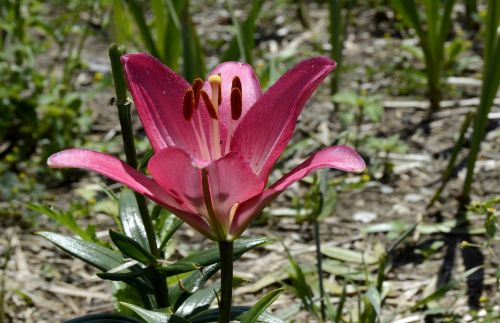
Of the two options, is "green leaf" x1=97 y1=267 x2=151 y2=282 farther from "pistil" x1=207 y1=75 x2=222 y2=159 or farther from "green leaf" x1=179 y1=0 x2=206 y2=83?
"green leaf" x1=179 y1=0 x2=206 y2=83

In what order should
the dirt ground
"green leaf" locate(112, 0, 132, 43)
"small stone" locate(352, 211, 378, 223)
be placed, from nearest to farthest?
the dirt ground
"small stone" locate(352, 211, 378, 223)
"green leaf" locate(112, 0, 132, 43)

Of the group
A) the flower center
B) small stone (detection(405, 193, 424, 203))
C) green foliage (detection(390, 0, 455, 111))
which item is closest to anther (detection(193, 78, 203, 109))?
the flower center

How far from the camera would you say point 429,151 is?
2746 mm

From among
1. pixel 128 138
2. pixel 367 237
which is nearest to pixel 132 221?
pixel 128 138

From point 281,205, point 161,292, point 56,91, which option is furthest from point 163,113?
point 56,91

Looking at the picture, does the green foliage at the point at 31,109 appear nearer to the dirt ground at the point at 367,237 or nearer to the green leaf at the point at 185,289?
the dirt ground at the point at 367,237

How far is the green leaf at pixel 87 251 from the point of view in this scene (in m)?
1.33

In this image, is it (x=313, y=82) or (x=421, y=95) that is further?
(x=421, y=95)

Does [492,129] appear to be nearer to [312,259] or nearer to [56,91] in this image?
[312,259]

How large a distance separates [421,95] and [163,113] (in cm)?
208

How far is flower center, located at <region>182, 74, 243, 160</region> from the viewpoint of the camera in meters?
1.11

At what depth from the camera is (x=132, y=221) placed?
1.47 metres

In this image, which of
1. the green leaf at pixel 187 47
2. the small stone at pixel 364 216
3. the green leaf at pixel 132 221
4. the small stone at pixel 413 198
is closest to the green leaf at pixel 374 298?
the green leaf at pixel 132 221

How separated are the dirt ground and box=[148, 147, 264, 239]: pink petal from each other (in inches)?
24.0
